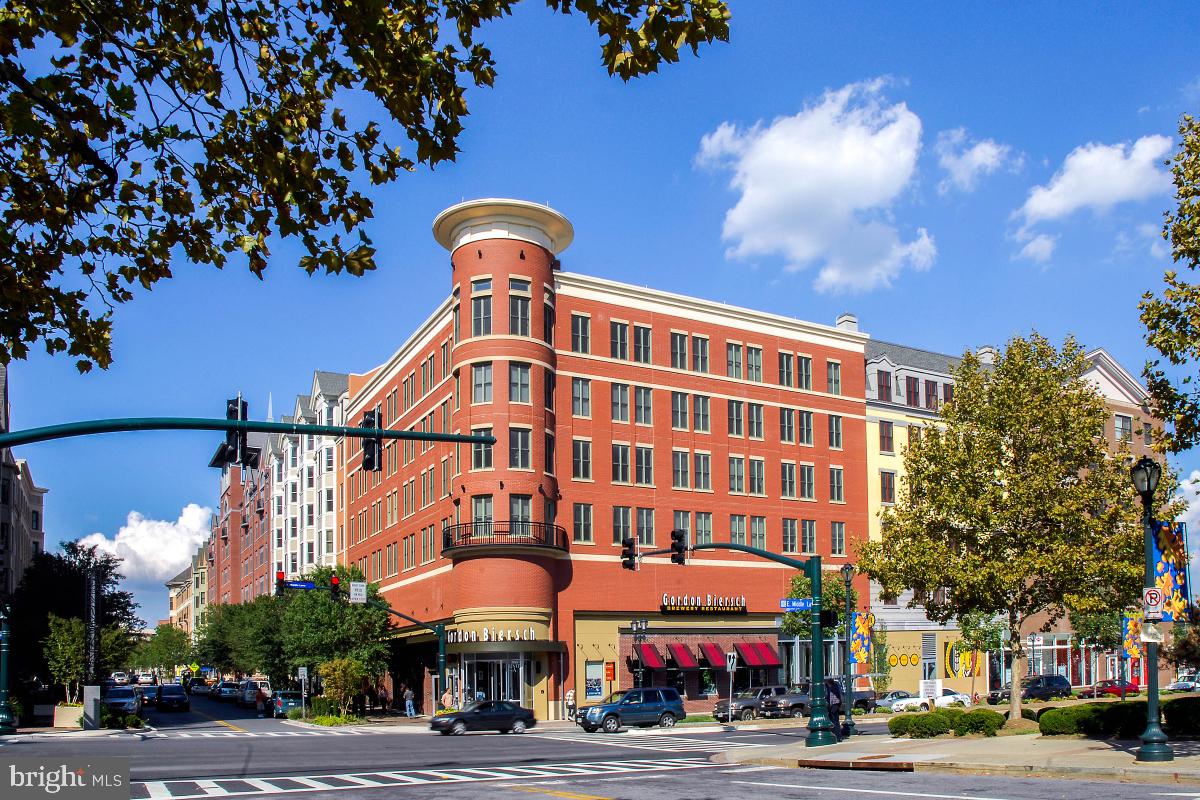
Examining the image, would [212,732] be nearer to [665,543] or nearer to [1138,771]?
[665,543]

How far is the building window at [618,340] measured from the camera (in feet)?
198

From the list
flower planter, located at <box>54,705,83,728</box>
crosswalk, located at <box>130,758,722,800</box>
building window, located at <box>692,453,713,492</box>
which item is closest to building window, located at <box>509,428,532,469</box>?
building window, located at <box>692,453,713,492</box>

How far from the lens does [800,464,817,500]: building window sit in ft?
218

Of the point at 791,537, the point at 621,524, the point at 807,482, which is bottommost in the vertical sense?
the point at 791,537

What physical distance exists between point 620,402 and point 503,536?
1055 centimetres

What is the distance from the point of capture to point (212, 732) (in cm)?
4922

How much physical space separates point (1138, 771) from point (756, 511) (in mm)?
44223

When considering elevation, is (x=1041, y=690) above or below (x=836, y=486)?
below

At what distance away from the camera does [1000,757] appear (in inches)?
930

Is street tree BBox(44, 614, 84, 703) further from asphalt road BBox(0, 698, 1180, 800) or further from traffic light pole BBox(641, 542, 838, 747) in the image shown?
traffic light pole BBox(641, 542, 838, 747)

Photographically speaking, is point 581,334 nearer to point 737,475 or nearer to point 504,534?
point 504,534

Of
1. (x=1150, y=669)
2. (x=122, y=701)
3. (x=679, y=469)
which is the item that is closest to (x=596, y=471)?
(x=679, y=469)
